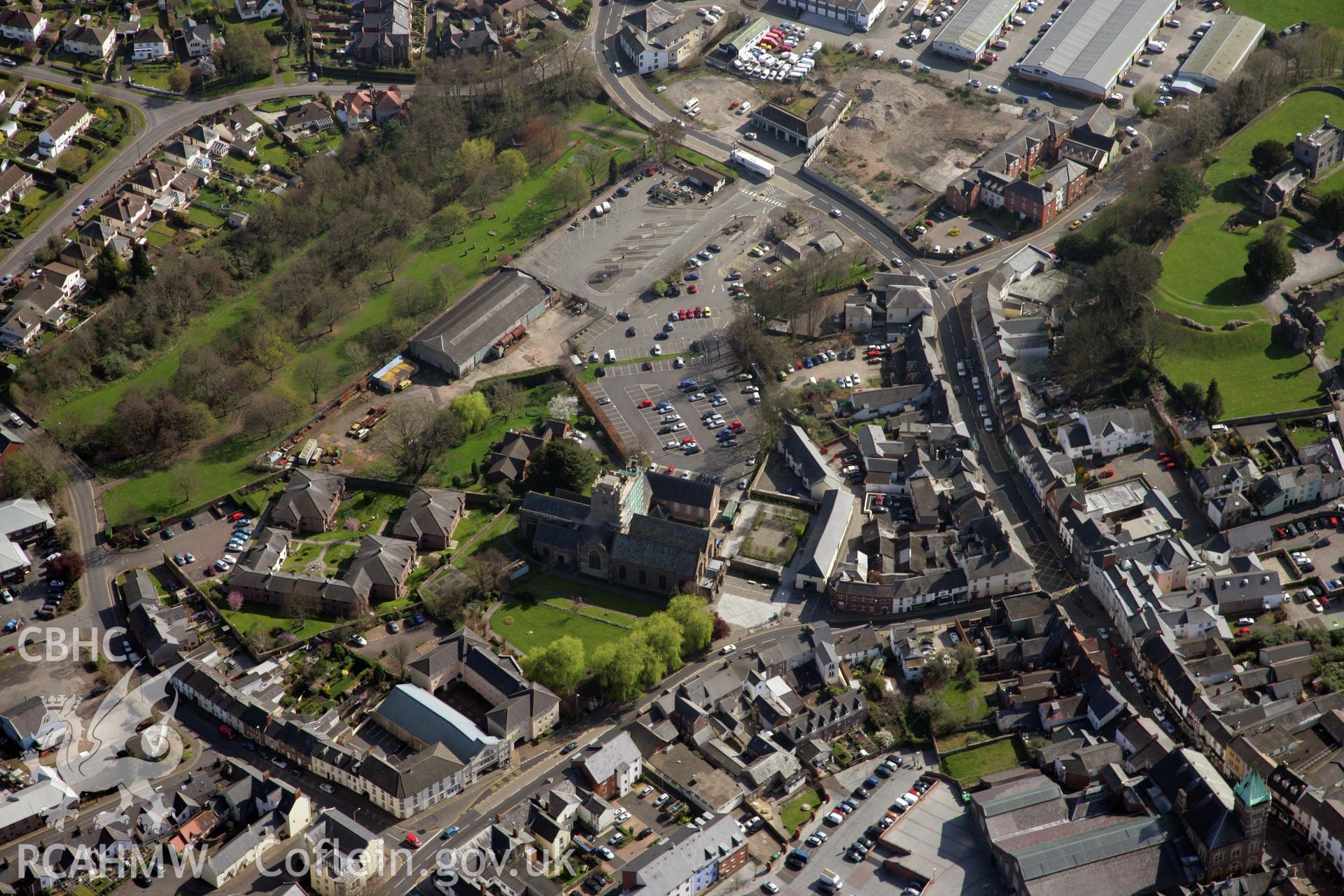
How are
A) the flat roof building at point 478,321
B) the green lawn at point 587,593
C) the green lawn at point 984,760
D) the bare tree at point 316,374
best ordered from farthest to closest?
the flat roof building at point 478,321 → the bare tree at point 316,374 → the green lawn at point 587,593 → the green lawn at point 984,760

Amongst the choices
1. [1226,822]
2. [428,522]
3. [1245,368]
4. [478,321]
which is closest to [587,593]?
[428,522]

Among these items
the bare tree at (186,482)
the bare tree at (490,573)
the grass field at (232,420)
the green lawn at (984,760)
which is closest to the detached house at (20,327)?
the grass field at (232,420)

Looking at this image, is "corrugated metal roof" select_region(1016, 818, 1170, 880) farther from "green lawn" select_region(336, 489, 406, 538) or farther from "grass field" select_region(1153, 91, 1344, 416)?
"green lawn" select_region(336, 489, 406, 538)

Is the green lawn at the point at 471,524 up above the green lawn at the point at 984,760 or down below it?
below

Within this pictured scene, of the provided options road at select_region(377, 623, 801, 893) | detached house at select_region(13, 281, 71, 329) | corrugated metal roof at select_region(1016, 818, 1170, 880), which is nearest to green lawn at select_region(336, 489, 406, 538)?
road at select_region(377, 623, 801, 893)

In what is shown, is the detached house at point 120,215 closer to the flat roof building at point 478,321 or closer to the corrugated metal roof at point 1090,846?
the flat roof building at point 478,321

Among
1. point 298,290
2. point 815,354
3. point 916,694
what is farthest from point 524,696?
point 298,290
